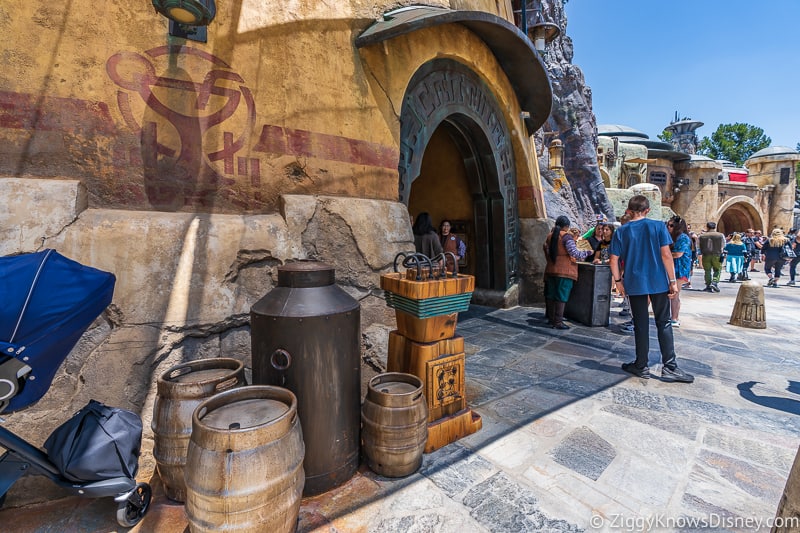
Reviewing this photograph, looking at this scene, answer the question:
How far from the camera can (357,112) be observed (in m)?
3.63

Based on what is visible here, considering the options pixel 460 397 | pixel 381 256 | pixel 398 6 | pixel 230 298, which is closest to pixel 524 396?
pixel 460 397

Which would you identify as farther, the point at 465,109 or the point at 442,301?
the point at 465,109

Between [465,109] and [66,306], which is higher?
[465,109]

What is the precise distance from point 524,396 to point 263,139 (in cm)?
324

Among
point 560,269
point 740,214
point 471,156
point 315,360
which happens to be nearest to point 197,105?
point 315,360

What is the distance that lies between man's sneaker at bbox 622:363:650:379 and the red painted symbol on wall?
14.1 ft

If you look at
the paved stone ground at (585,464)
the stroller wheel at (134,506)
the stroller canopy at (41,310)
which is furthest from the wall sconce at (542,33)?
the stroller wheel at (134,506)

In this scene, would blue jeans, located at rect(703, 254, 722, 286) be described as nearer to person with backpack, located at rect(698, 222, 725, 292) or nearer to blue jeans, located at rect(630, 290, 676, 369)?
person with backpack, located at rect(698, 222, 725, 292)

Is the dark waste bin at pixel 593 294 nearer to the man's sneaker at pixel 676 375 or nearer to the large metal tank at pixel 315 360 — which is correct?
the man's sneaker at pixel 676 375

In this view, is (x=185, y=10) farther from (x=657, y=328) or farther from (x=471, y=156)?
(x=471, y=156)

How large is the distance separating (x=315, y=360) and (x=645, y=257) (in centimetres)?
352

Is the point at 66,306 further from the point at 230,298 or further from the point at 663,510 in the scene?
the point at 663,510

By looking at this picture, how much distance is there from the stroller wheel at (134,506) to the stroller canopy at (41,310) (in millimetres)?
646

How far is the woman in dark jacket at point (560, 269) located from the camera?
5.57 meters
